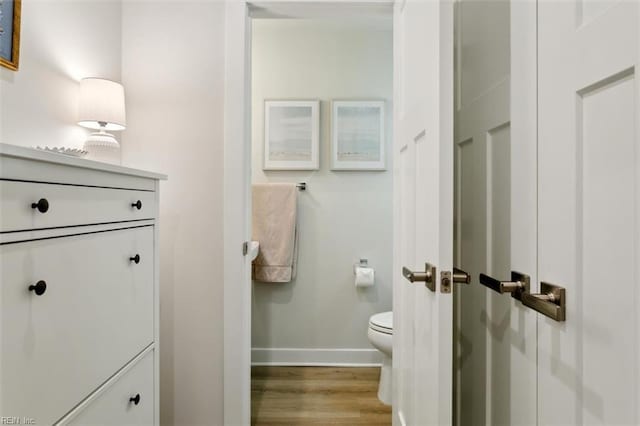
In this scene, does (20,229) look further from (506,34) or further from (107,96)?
(506,34)

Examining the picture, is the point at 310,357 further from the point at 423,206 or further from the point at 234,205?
the point at 423,206

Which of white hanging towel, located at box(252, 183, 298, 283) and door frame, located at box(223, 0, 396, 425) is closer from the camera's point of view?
door frame, located at box(223, 0, 396, 425)

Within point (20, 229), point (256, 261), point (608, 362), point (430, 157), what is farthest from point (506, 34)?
point (256, 261)

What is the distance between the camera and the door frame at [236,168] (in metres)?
1.55

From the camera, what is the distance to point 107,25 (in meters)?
1.52

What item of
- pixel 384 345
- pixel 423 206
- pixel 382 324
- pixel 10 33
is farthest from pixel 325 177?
pixel 10 33

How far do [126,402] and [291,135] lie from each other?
196cm

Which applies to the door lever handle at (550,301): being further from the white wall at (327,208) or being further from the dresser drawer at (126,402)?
the white wall at (327,208)

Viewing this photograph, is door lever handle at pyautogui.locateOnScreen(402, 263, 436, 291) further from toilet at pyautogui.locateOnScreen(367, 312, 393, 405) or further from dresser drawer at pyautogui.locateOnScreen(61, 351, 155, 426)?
toilet at pyautogui.locateOnScreen(367, 312, 393, 405)

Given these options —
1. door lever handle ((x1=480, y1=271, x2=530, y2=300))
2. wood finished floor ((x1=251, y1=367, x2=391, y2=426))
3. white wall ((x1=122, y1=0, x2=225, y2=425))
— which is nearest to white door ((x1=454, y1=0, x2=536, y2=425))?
door lever handle ((x1=480, y1=271, x2=530, y2=300))

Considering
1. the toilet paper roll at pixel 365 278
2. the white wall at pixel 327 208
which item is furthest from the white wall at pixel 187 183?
the toilet paper roll at pixel 365 278

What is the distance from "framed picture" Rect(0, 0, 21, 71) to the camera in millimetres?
1009

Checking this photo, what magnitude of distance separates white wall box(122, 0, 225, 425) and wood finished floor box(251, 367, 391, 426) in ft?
1.73

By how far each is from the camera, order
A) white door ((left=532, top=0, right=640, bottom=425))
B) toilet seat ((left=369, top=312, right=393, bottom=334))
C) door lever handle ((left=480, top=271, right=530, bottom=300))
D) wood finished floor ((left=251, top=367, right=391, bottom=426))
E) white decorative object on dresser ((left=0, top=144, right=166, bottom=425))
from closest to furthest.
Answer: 1. white door ((left=532, top=0, right=640, bottom=425))
2. white decorative object on dresser ((left=0, top=144, right=166, bottom=425))
3. door lever handle ((left=480, top=271, right=530, bottom=300))
4. wood finished floor ((left=251, top=367, right=391, bottom=426))
5. toilet seat ((left=369, top=312, right=393, bottom=334))
